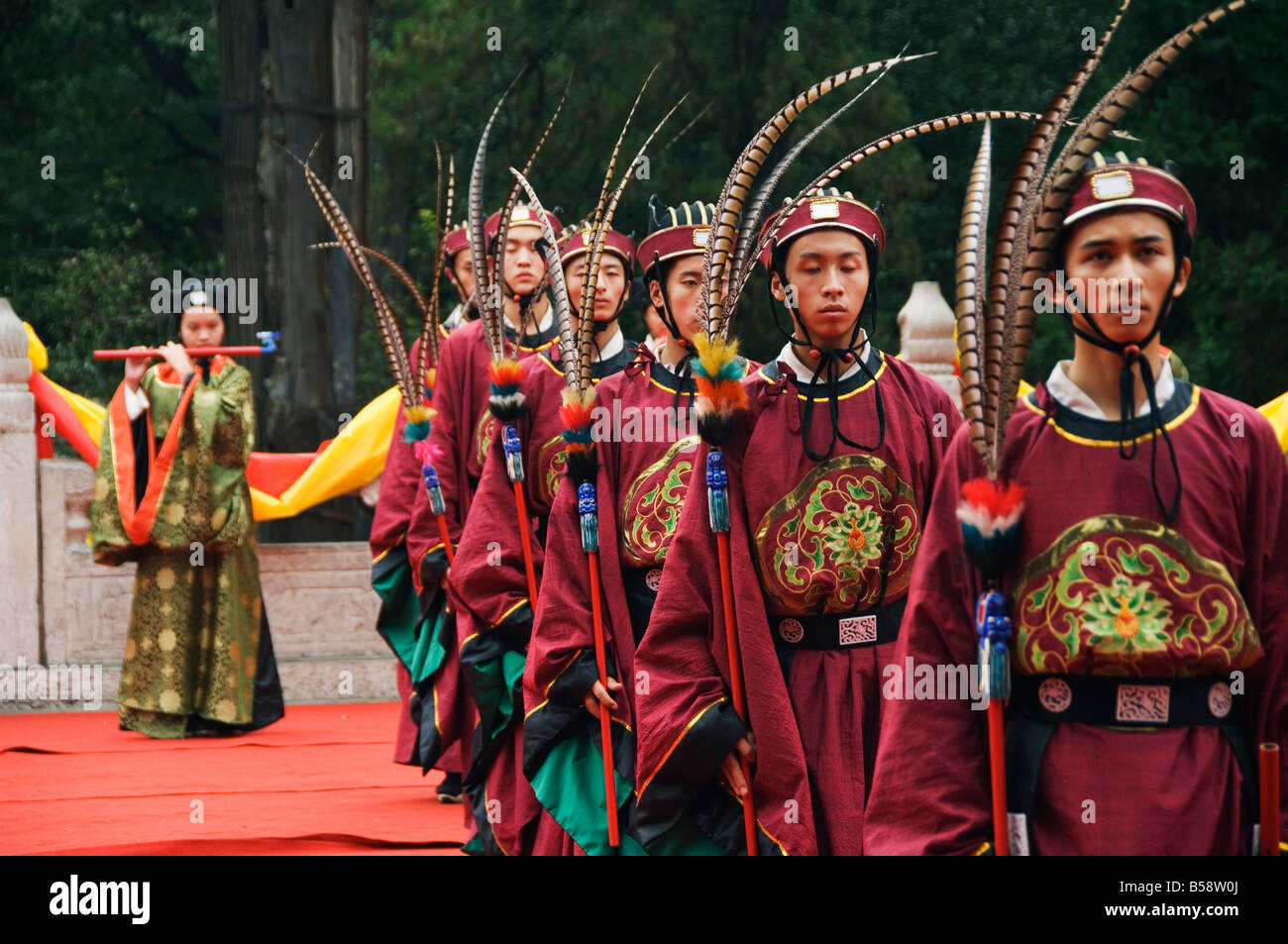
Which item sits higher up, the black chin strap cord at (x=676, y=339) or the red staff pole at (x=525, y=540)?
the black chin strap cord at (x=676, y=339)

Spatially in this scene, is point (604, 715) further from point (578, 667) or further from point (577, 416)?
point (577, 416)

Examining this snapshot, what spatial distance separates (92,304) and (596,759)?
13.7m

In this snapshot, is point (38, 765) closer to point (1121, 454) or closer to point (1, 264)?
point (1121, 454)

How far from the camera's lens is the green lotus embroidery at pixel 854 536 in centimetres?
347

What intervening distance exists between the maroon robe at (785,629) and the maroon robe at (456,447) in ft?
7.62

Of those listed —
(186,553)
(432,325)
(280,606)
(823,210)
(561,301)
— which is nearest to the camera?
(823,210)

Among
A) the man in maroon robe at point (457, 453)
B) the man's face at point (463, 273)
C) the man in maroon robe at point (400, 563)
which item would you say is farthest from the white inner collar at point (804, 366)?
the man's face at point (463, 273)

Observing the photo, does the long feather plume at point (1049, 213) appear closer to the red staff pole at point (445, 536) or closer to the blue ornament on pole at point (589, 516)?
the blue ornament on pole at point (589, 516)

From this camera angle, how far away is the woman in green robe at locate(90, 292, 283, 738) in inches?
348

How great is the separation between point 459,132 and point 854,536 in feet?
45.4

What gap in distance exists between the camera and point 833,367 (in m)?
3.65

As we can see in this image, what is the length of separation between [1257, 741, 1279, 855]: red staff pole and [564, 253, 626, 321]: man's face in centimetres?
296

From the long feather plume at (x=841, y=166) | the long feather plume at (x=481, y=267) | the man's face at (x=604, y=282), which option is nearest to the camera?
the long feather plume at (x=841, y=166)

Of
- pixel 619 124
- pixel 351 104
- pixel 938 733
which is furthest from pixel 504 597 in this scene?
pixel 619 124
